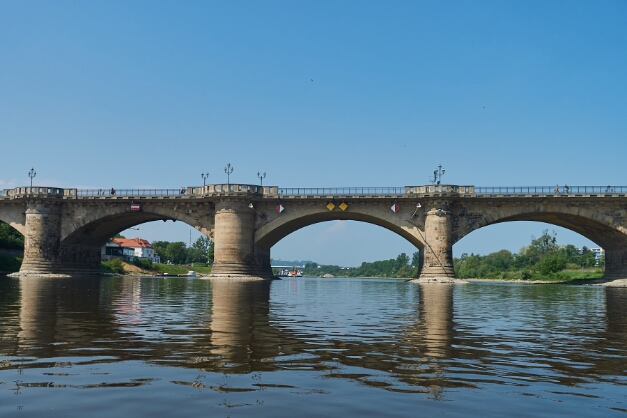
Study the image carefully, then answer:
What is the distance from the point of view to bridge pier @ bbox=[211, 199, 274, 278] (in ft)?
212

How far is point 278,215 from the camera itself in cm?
6638

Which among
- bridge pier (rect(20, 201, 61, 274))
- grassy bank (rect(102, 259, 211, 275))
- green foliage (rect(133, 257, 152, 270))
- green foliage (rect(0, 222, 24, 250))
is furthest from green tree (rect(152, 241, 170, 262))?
bridge pier (rect(20, 201, 61, 274))

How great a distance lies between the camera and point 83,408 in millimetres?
7203

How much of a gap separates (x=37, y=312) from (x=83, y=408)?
1369 centimetres

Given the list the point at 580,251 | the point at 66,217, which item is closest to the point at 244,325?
the point at 66,217

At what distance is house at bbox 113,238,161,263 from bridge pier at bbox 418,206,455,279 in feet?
338

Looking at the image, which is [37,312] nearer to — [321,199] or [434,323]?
[434,323]

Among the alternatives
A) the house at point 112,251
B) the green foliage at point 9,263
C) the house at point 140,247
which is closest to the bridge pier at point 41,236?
the green foliage at point 9,263

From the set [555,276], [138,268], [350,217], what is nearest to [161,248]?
[138,268]

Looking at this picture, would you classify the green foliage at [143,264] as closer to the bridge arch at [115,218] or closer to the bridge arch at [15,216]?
the bridge arch at [115,218]

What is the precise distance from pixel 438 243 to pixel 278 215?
17.5m

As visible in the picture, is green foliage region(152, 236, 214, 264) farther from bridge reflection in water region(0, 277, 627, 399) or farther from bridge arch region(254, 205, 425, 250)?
bridge reflection in water region(0, 277, 627, 399)

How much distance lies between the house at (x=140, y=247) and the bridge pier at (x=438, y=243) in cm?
10297

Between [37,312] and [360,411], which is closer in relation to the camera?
[360,411]
